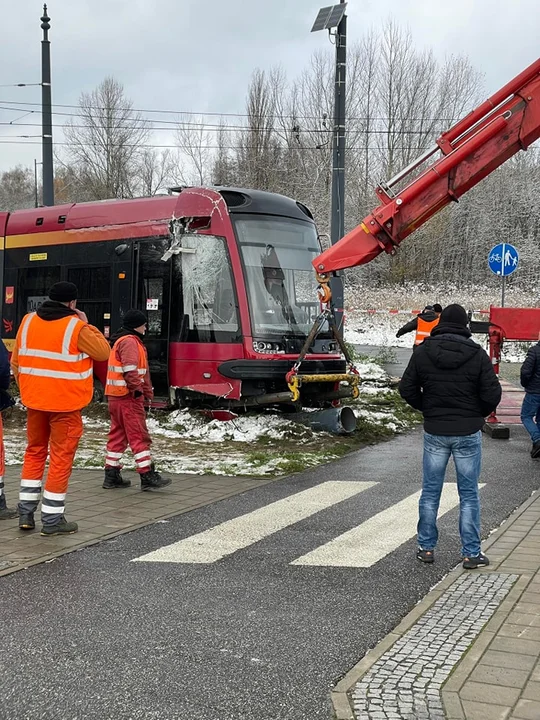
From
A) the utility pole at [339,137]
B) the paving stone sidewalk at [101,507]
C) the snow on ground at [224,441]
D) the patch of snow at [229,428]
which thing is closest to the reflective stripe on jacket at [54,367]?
the paving stone sidewalk at [101,507]

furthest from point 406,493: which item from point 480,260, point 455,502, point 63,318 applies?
point 480,260

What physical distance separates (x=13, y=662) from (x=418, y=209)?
26.0ft

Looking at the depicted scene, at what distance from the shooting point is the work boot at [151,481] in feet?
28.0

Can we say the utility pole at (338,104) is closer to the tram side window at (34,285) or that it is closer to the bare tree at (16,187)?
the tram side window at (34,285)

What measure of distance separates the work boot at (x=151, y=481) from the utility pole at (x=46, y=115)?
1052cm

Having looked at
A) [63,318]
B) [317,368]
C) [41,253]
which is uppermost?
[41,253]

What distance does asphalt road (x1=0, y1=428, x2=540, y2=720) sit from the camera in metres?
3.83

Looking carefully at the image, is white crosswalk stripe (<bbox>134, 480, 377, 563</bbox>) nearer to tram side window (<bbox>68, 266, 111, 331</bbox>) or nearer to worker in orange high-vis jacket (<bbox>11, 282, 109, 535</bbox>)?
worker in orange high-vis jacket (<bbox>11, 282, 109, 535</bbox>)

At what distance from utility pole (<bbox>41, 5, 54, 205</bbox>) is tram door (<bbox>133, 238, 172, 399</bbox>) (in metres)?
5.59

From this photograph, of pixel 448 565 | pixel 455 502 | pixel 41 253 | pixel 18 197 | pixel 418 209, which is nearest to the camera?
pixel 448 565

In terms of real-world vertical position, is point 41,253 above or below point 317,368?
above

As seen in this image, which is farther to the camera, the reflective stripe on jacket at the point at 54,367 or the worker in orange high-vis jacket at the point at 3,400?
the worker in orange high-vis jacket at the point at 3,400

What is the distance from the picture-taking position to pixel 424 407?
6152mm

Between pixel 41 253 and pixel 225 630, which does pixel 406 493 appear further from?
pixel 41 253
